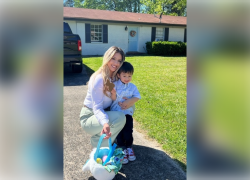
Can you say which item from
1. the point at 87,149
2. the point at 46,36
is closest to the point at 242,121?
the point at 46,36

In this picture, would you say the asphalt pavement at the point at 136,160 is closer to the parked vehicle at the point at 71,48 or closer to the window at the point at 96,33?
the parked vehicle at the point at 71,48

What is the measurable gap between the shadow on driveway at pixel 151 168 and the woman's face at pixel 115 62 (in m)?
1.15

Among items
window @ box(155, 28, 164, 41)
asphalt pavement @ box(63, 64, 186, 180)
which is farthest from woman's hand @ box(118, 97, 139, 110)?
window @ box(155, 28, 164, 41)

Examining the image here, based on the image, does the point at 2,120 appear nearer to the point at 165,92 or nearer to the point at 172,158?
the point at 172,158

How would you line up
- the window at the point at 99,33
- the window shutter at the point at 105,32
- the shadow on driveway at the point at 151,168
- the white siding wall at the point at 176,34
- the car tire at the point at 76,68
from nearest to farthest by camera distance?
the shadow on driveway at the point at 151,168 < the car tire at the point at 76,68 < the window at the point at 99,33 < the window shutter at the point at 105,32 < the white siding wall at the point at 176,34

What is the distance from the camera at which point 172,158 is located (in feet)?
8.87

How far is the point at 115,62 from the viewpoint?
2572mm

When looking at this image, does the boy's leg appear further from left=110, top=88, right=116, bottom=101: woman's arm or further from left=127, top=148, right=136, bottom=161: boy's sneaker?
left=110, top=88, right=116, bottom=101: woman's arm

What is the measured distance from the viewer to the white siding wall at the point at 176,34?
19.5 meters

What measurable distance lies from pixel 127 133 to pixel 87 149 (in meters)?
0.63

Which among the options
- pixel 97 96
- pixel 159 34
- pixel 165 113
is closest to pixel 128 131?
pixel 97 96

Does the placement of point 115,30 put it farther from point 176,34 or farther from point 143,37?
point 176,34

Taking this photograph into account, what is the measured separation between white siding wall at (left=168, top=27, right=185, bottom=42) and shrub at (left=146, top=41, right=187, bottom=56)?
2643 mm

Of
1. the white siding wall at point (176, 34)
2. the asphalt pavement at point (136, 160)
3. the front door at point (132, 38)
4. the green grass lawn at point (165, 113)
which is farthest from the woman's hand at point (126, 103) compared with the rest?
the white siding wall at point (176, 34)
